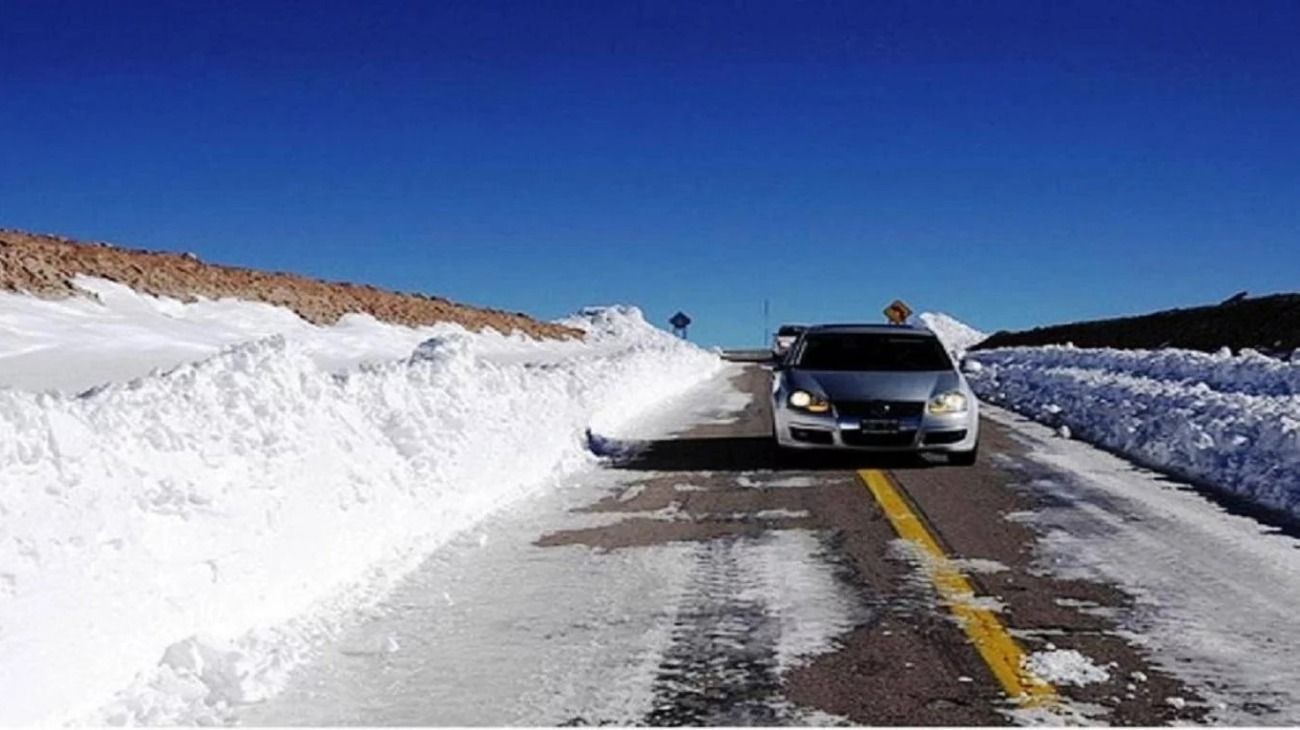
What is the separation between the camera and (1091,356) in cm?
3419

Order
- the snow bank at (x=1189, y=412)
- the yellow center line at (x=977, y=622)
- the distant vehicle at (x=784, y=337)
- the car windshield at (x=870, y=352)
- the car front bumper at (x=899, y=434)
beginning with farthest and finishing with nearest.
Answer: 1. the distant vehicle at (x=784, y=337)
2. the car windshield at (x=870, y=352)
3. the car front bumper at (x=899, y=434)
4. the snow bank at (x=1189, y=412)
5. the yellow center line at (x=977, y=622)

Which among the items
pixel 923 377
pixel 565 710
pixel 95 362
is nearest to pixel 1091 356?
pixel 923 377

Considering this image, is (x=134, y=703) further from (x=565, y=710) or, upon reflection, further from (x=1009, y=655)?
(x=1009, y=655)

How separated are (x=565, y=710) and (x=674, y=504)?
5721mm

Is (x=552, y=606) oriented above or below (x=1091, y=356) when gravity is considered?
below

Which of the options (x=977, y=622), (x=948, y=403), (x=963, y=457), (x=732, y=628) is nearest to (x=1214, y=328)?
(x=963, y=457)

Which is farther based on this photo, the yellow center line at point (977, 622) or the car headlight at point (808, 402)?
the car headlight at point (808, 402)

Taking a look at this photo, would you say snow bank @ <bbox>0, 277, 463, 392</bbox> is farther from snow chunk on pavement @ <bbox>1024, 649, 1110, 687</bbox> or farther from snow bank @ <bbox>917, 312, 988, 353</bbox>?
snow bank @ <bbox>917, 312, 988, 353</bbox>

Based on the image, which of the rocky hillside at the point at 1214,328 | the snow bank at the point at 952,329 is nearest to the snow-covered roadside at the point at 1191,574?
the rocky hillside at the point at 1214,328

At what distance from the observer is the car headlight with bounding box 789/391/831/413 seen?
42.8 ft

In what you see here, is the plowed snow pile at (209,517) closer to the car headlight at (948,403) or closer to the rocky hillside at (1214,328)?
the car headlight at (948,403)

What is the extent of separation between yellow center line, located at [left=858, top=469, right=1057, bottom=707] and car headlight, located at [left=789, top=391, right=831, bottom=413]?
2.93 m

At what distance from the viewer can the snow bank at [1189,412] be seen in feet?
38.7

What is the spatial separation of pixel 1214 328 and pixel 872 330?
34656mm
